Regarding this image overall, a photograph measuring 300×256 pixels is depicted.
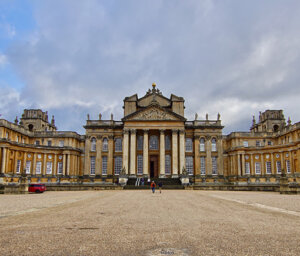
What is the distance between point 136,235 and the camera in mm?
7730

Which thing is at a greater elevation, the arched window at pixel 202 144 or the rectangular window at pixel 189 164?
the arched window at pixel 202 144

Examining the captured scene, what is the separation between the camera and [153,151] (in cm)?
5278

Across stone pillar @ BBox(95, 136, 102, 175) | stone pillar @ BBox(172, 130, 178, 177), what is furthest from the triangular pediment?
stone pillar @ BBox(95, 136, 102, 175)

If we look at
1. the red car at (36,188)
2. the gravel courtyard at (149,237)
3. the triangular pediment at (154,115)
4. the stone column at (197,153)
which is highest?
the triangular pediment at (154,115)

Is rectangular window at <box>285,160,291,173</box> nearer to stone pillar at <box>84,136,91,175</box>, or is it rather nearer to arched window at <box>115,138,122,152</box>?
arched window at <box>115,138,122,152</box>

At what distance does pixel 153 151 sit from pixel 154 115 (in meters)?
7.19

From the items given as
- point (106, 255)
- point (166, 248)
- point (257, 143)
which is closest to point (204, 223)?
point (166, 248)

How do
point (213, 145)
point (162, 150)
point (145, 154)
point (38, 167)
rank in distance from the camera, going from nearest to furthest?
1. point (145, 154)
2. point (162, 150)
3. point (38, 167)
4. point (213, 145)

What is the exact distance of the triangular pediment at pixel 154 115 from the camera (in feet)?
164

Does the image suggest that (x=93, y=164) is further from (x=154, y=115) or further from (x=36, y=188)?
A: (x=36, y=188)

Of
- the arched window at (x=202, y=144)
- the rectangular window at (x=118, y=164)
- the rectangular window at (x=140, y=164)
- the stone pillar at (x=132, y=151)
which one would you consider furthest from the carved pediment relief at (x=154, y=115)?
the rectangular window at (x=118, y=164)

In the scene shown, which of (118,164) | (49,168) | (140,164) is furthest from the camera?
(49,168)

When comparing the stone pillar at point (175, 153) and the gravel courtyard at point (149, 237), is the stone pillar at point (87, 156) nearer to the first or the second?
the stone pillar at point (175, 153)

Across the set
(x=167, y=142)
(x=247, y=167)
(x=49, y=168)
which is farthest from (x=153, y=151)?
(x=49, y=168)
